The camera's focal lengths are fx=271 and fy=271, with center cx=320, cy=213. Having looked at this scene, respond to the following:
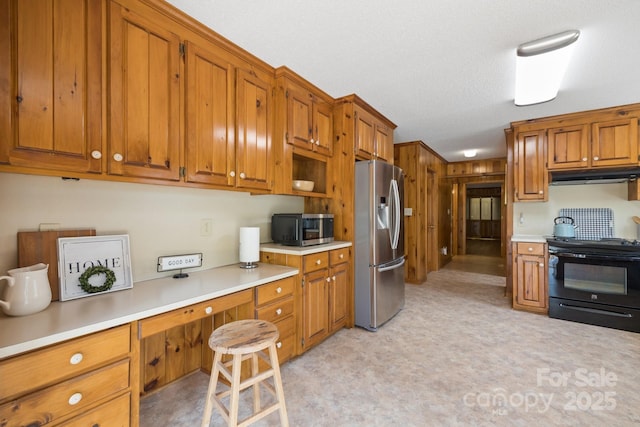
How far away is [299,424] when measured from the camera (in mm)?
1572

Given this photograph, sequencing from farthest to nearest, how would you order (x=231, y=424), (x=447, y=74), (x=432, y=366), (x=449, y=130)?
(x=449, y=130)
(x=447, y=74)
(x=432, y=366)
(x=231, y=424)

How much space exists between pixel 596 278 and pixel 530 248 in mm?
649

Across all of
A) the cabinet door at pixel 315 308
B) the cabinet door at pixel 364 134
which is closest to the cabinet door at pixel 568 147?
the cabinet door at pixel 364 134

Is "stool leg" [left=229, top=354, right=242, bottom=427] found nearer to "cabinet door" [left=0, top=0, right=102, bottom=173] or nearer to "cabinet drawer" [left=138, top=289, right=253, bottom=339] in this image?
"cabinet drawer" [left=138, top=289, right=253, bottom=339]

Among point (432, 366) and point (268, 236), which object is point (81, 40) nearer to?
point (268, 236)

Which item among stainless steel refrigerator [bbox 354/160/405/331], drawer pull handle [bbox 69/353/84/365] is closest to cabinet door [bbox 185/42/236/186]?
drawer pull handle [bbox 69/353/84/365]

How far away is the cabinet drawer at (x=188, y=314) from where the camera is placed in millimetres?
1281

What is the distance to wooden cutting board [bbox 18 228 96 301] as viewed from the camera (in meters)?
1.33

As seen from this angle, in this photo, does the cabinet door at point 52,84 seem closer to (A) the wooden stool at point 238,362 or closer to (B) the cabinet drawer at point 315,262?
(A) the wooden stool at point 238,362

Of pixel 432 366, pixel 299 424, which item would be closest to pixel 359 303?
pixel 432 366

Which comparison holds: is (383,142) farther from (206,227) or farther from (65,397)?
(65,397)

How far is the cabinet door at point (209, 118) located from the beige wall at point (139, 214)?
0.32m

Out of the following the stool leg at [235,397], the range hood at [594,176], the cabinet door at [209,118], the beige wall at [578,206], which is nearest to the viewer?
the stool leg at [235,397]

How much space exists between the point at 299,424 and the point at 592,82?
3657 mm
